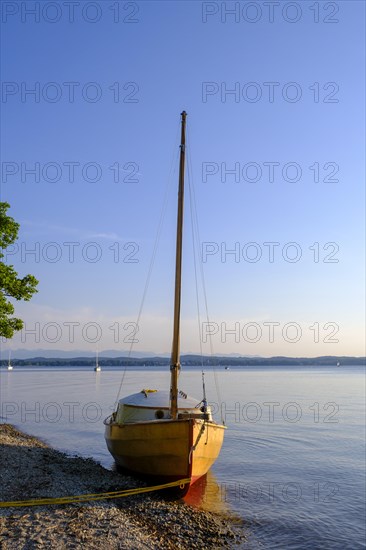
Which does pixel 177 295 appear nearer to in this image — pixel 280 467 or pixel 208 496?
pixel 208 496

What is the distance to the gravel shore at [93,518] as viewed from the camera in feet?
44.7

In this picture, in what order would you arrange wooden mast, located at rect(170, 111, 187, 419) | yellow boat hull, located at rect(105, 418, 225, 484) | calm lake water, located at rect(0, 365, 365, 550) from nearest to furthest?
calm lake water, located at rect(0, 365, 365, 550) < yellow boat hull, located at rect(105, 418, 225, 484) < wooden mast, located at rect(170, 111, 187, 419)

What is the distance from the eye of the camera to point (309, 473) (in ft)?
98.5

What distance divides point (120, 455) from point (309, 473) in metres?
12.2

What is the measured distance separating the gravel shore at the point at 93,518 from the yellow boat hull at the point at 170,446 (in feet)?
3.55

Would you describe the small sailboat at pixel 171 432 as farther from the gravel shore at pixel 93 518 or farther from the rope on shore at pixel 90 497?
the gravel shore at pixel 93 518

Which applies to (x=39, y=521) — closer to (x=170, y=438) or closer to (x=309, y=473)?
(x=170, y=438)

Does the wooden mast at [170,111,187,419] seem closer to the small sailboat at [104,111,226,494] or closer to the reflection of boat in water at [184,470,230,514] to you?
the small sailboat at [104,111,226,494]

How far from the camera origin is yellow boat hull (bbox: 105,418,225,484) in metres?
20.7

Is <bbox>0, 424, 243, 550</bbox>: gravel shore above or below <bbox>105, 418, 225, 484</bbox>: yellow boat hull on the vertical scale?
below

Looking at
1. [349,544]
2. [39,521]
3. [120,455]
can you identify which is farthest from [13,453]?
[349,544]

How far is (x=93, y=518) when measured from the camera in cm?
1557

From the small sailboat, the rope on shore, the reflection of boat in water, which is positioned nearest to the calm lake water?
the reflection of boat in water

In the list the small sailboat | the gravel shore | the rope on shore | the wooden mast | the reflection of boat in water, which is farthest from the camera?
the wooden mast
